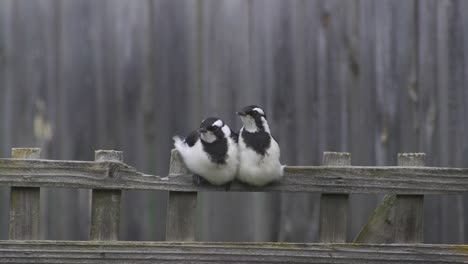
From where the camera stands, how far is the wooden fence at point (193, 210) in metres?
3.63

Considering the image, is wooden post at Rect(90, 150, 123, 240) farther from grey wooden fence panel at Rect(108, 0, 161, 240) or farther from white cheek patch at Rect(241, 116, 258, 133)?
grey wooden fence panel at Rect(108, 0, 161, 240)

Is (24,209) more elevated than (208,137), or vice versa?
(208,137)

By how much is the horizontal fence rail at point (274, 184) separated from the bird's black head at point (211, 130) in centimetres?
19

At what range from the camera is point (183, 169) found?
3693 mm

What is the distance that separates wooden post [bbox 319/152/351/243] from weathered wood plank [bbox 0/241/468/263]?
0.05 m

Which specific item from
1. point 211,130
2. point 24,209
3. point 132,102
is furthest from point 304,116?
point 24,209

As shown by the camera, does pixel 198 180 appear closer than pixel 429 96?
Yes

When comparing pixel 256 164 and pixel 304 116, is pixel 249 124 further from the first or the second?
pixel 304 116

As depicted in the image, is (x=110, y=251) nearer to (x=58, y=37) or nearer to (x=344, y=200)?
(x=344, y=200)

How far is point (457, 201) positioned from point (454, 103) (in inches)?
17.5

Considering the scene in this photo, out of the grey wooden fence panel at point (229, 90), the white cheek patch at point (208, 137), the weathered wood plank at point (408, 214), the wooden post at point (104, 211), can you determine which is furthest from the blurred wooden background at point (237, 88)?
the white cheek patch at point (208, 137)

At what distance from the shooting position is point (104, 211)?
3652 mm

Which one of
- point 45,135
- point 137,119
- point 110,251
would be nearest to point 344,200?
point 110,251

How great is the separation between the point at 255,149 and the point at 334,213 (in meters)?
0.44
